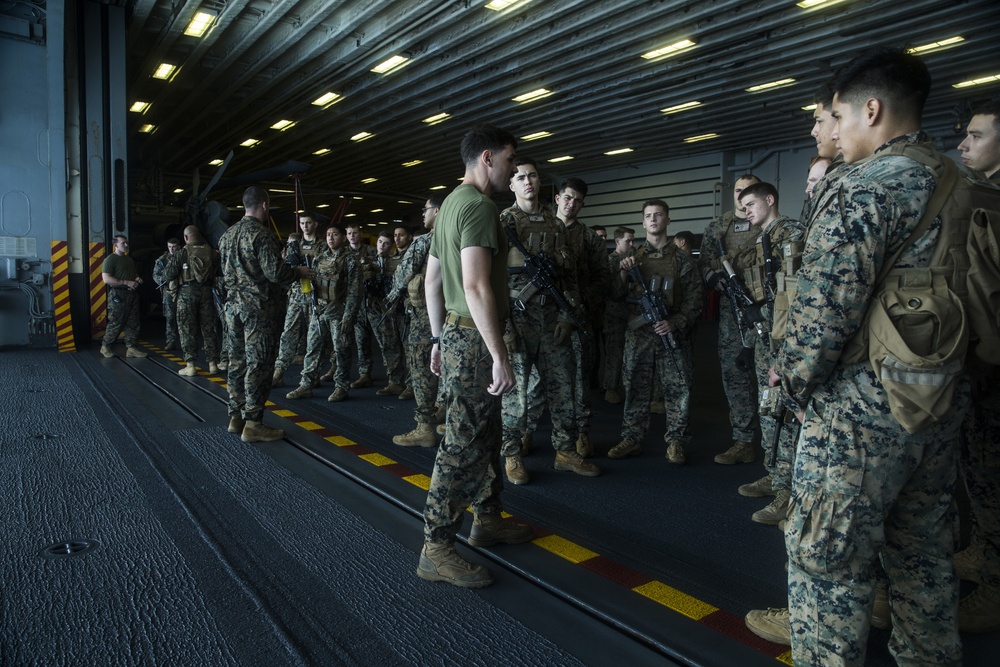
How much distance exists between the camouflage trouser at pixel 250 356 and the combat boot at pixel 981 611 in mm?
4291

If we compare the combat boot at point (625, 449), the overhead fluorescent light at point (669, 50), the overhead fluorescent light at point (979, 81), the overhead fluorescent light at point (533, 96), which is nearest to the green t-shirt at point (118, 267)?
the overhead fluorescent light at point (533, 96)

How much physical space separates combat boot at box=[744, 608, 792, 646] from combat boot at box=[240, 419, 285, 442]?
3571mm

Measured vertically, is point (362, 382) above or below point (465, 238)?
below

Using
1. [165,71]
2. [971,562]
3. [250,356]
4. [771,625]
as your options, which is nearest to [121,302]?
[165,71]

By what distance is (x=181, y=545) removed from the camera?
288 cm

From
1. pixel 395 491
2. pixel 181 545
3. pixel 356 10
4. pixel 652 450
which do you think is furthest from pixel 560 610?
pixel 356 10

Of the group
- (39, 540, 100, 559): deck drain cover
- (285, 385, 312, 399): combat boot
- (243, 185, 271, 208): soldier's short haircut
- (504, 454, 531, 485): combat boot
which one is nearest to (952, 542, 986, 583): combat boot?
(504, 454, 531, 485): combat boot

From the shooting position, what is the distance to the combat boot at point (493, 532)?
293 cm

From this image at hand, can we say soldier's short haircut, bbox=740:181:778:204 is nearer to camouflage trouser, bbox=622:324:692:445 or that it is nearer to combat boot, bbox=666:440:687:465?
camouflage trouser, bbox=622:324:692:445

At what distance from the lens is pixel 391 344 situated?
684 centimetres

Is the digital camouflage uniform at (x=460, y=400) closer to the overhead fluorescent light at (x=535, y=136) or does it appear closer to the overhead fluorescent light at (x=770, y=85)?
the overhead fluorescent light at (x=770, y=85)

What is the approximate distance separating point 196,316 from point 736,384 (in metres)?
6.61

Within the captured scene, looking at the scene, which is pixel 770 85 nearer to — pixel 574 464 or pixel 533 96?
pixel 533 96

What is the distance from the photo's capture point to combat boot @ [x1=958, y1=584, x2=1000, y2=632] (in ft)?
7.56
